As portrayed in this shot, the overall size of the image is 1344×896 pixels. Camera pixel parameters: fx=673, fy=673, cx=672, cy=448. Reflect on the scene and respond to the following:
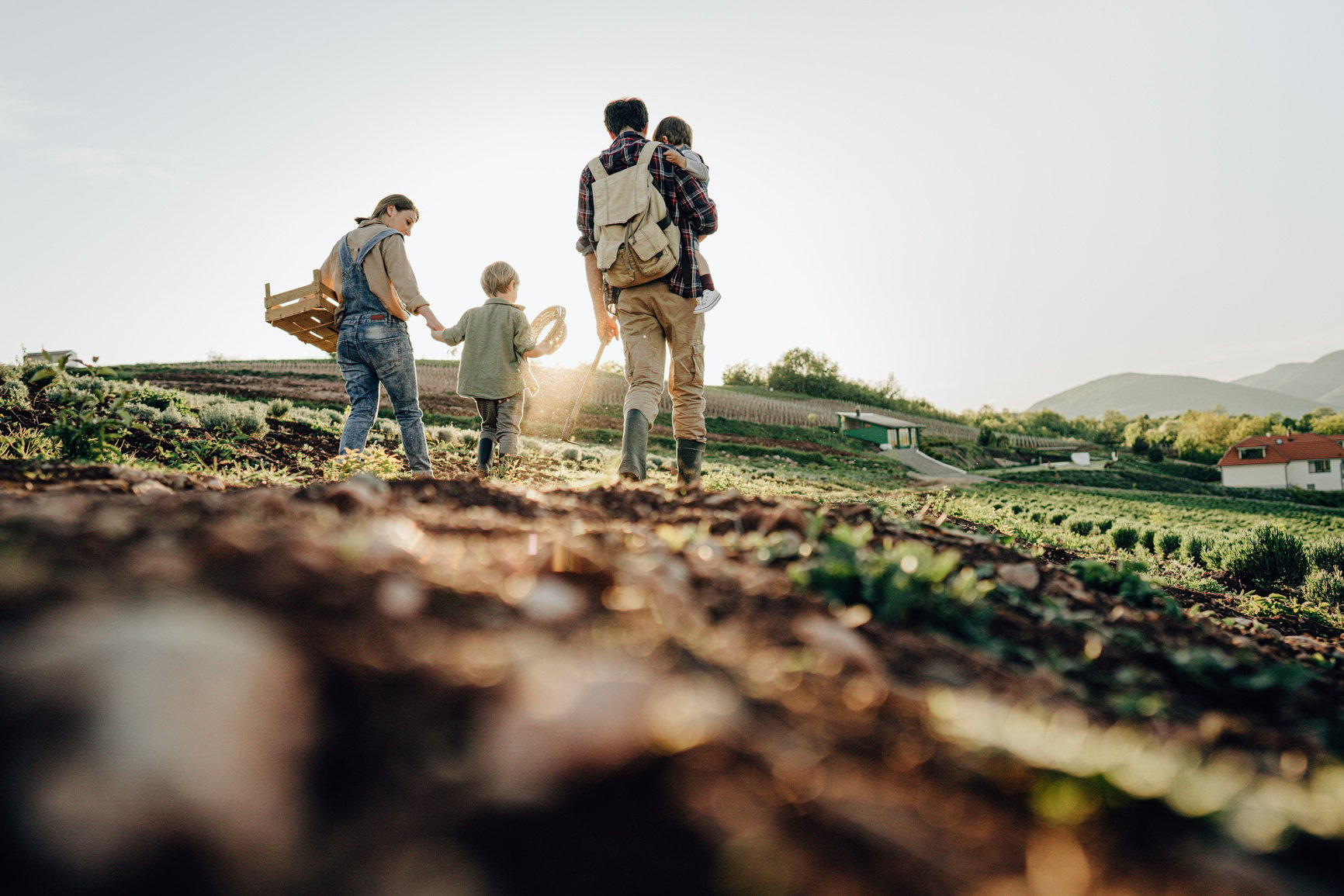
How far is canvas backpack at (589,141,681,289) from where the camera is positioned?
4477 mm

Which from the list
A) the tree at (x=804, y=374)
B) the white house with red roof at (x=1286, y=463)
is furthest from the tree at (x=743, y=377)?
the white house with red roof at (x=1286, y=463)

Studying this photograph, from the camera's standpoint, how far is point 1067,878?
0.77 meters

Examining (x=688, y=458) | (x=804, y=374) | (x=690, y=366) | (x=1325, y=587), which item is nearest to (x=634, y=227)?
(x=690, y=366)

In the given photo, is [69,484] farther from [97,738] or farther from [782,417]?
[782,417]

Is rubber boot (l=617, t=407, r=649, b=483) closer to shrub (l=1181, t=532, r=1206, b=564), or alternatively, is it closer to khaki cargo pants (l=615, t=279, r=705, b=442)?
khaki cargo pants (l=615, t=279, r=705, b=442)

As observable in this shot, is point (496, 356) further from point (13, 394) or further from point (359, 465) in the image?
point (13, 394)

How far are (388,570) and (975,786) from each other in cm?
108

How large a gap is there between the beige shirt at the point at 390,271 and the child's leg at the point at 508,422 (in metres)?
1.29

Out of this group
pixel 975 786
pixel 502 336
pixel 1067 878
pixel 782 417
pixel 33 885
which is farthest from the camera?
pixel 782 417

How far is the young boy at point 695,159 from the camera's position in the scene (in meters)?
4.79

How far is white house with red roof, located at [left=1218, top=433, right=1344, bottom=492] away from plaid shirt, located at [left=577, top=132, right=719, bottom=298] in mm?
49848

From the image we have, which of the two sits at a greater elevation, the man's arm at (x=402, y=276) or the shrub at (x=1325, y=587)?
the man's arm at (x=402, y=276)

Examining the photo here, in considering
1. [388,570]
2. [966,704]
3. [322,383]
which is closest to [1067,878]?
[966,704]

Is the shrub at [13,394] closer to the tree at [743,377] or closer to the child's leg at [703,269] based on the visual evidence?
the child's leg at [703,269]
